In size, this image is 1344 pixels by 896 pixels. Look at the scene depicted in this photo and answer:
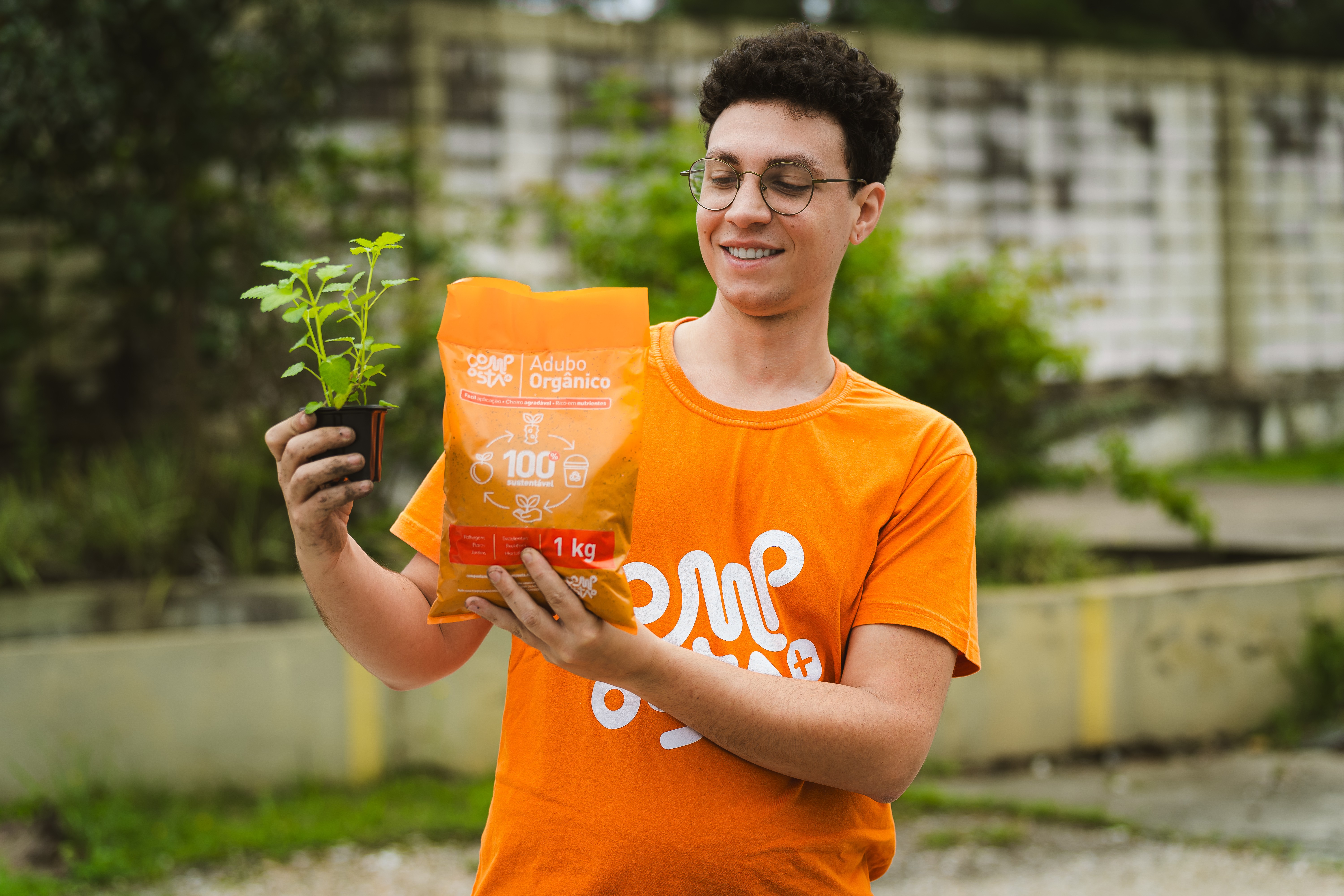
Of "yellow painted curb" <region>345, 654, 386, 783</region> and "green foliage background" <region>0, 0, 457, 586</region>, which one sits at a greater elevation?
"green foliage background" <region>0, 0, 457, 586</region>

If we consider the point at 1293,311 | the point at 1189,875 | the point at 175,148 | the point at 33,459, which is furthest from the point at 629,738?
the point at 1293,311

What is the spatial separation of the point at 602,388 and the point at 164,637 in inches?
155

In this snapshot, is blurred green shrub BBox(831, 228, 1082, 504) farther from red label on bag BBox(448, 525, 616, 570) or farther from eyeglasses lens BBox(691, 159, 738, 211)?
red label on bag BBox(448, 525, 616, 570)

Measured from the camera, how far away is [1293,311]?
41.3 feet

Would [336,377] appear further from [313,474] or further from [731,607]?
[731,607]

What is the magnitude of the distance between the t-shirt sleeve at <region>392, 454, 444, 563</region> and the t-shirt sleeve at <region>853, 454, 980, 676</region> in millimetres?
598

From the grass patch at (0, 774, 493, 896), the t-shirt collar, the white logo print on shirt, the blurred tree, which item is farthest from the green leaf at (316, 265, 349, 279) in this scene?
the blurred tree

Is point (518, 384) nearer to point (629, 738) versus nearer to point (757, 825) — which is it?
point (629, 738)

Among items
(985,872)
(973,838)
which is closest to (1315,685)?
(973,838)

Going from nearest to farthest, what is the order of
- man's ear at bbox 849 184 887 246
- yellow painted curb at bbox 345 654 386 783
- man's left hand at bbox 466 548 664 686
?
man's left hand at bbox 466 548 664 686
man's ear at bbox 849 184 887 246
yellow painted curb at bbox 345 654 386 783

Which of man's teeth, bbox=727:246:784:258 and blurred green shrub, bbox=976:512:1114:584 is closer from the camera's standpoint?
man's teeth, bbox=727:246:784:258

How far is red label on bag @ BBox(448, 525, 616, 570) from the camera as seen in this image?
1.39 meters

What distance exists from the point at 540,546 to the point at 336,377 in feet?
1.21

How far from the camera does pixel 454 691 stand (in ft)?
16.4
